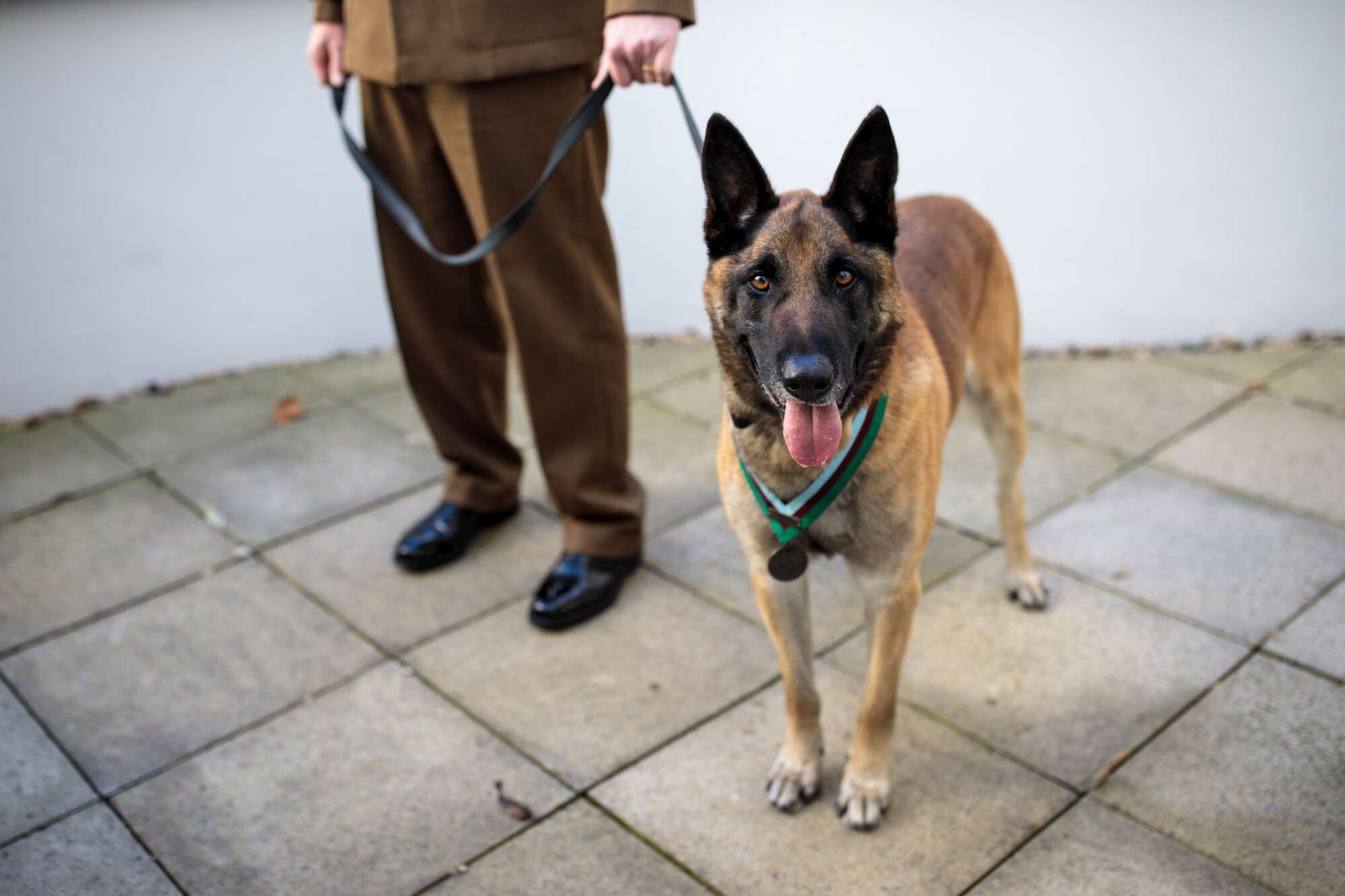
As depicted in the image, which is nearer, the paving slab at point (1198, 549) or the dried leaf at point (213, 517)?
the paving slab at point (1198, 549)

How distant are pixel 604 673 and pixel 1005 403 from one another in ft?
4.79

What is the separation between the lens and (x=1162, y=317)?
216 inches

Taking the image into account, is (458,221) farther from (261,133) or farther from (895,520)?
(261,133)

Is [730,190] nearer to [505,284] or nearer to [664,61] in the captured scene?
[664,61]

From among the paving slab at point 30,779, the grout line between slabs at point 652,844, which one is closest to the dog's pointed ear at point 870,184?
the grout line between slabs at point 652,844

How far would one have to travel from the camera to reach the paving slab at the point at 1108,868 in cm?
265

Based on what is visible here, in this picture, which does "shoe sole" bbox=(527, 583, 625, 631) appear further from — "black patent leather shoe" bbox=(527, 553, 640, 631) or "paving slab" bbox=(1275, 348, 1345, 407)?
"paving slab" bbox=(1275, 348, 1345, 407)

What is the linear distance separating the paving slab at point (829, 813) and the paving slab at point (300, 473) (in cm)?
204

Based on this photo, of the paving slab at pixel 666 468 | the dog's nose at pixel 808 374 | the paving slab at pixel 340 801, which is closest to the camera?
the dog's nose at pixel 808 374

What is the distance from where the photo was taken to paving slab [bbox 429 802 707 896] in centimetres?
276

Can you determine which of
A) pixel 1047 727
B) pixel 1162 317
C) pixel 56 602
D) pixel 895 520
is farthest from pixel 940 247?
pixel 56 602

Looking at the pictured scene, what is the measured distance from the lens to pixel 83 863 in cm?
293

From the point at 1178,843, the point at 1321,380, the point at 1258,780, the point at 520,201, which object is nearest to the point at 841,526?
the point at 1178,843

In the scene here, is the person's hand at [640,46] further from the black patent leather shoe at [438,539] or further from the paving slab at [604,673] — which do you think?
the black patent leather shoe at [438,539]
